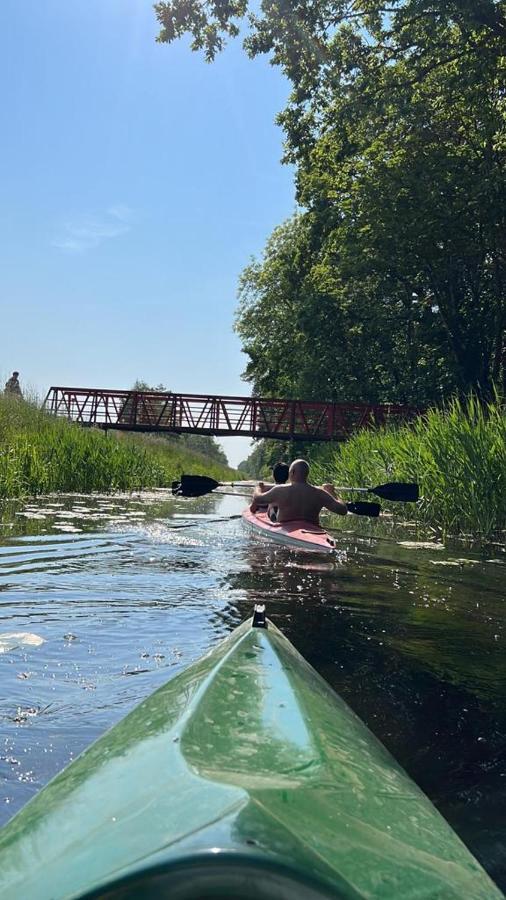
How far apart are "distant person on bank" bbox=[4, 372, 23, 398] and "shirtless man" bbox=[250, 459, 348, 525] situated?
28.8ft

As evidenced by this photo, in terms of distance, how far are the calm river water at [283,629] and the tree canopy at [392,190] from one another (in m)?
9.92

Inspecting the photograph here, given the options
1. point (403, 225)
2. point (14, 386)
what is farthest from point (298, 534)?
point (403, 225)

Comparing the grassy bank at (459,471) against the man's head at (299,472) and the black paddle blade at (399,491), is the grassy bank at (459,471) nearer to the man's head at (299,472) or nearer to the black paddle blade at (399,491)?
the black paddle blade at (399,491)

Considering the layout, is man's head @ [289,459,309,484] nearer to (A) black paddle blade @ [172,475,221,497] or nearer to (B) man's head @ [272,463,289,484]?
(A) black paddle blade @ [172,475,221,497]

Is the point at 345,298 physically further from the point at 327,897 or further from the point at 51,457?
the point at 327,897

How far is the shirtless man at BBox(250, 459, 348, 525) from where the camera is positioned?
820 centimetres

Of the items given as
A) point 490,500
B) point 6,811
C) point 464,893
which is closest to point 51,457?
point 490,500

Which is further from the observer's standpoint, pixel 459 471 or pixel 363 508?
pixel 459 471

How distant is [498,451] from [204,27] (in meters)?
10.0

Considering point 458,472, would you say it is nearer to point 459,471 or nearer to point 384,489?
point 459,471

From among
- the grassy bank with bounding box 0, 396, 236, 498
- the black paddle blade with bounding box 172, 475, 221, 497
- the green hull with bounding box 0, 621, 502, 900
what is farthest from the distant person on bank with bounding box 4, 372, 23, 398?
the green hull with bounding box 0, 621, 502, 900

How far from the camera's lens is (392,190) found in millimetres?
19375

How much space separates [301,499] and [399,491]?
1496mm

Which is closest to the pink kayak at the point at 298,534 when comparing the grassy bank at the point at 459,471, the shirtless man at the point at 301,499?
the shirtless man at the point at 301,499
